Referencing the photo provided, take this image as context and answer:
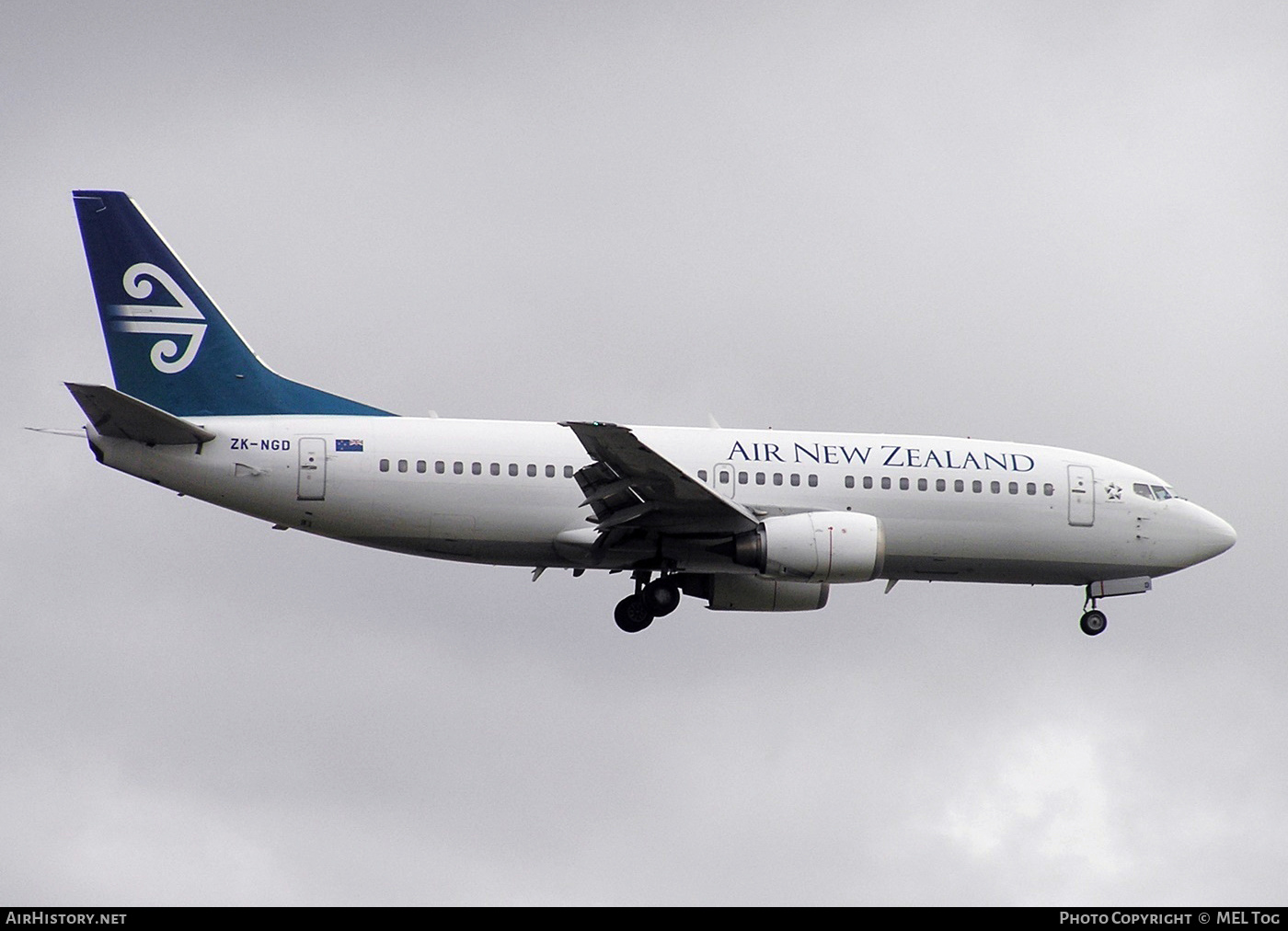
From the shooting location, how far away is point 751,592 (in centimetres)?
4603

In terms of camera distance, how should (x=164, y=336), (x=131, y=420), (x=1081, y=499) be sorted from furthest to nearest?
(x=1081, y=499) < (x=164, y=336) < (x=131, y=420)

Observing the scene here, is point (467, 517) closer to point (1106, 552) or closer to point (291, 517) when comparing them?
point (291, 517)

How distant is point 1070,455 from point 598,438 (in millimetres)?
13004

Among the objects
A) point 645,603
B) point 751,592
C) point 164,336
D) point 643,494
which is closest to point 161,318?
point 164,336

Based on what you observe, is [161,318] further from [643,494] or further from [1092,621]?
[1092,621]

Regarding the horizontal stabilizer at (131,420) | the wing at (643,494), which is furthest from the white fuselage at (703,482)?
the wing at (643,494)

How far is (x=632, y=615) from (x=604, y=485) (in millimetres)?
4201

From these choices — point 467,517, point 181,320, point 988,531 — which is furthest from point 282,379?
point 988,531

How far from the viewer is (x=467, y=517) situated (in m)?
42.0

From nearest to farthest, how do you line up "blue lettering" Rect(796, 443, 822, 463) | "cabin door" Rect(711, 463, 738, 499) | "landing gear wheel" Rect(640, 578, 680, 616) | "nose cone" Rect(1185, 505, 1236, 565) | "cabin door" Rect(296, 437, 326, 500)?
"cabin door" Rect(296, 437, 326, 500) → "cabin door" Rect(711, 463, 738, 499) → "blue lettering" Rect(796, 443, 822, 463) → "landing gear wheel" Rect(640, 578, 680, 616) → "nose cone" Rect(1185, 505, 1236, 565)

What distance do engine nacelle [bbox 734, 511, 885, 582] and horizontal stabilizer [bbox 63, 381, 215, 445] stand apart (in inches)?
476

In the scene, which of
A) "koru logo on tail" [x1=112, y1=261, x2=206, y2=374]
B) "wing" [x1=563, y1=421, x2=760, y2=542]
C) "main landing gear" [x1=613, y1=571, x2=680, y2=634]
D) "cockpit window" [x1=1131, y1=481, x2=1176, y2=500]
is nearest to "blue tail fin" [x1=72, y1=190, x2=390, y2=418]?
"koru logo on tail" [x1=112, y1=261, x2=206, y2=374]

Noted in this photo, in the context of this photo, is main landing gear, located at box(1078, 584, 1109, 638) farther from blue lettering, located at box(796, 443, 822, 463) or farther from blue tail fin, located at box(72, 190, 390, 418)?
blue tail fin, located at box(72, 190, 390, 418)

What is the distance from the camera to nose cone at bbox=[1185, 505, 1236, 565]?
46.5 metres
